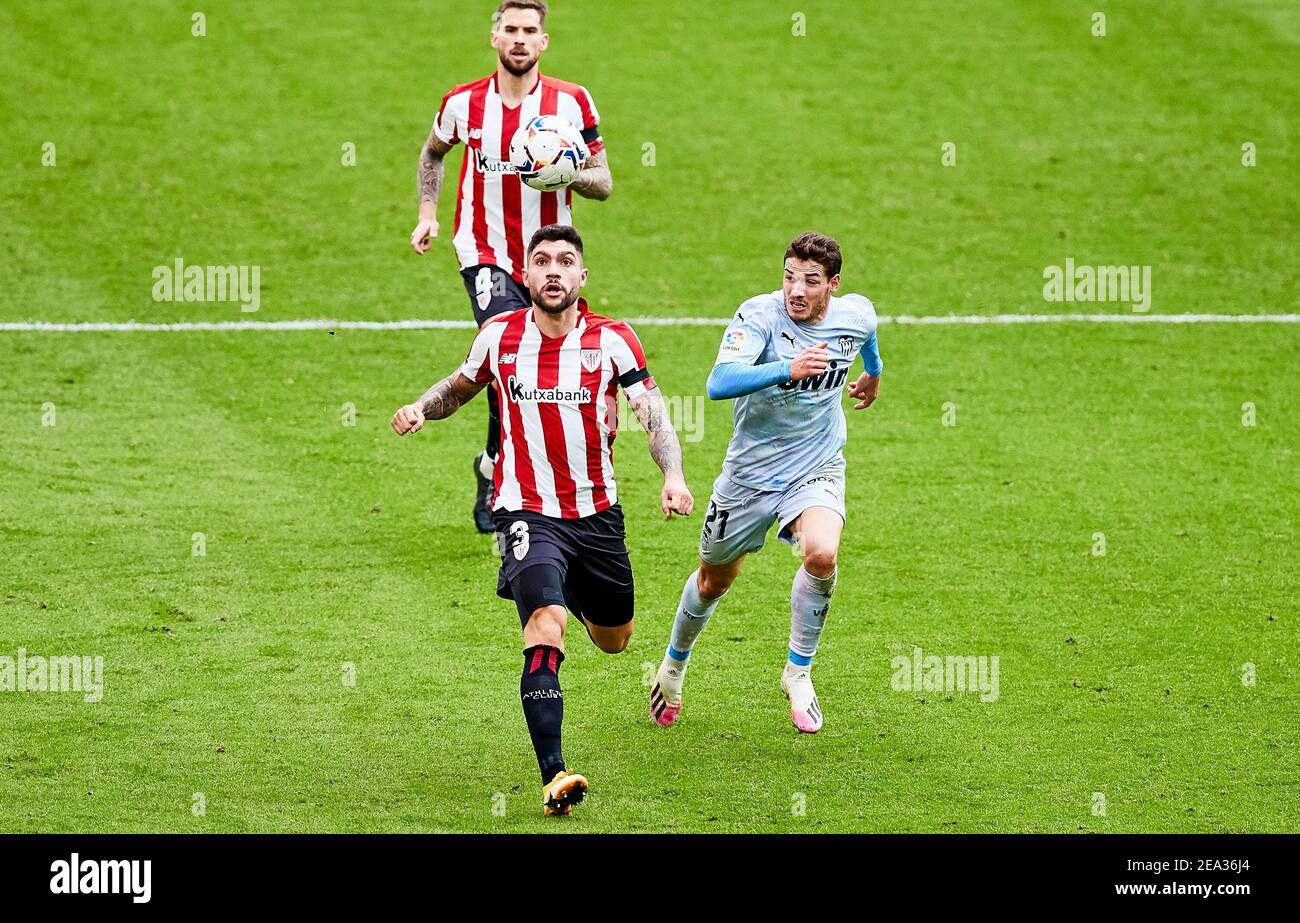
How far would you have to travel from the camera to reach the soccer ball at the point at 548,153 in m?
9.52

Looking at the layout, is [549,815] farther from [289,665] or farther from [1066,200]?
[1066,200]

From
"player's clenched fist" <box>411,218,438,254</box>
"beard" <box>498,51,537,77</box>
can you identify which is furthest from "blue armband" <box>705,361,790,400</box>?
"beard" <box>498,51,537,77</box>

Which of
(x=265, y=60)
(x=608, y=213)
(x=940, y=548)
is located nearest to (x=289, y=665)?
(x=940, y=548)

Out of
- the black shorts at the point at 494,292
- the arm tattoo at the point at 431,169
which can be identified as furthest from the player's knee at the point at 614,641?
the arm tattoo at the point at 431,169

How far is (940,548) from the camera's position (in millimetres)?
10648

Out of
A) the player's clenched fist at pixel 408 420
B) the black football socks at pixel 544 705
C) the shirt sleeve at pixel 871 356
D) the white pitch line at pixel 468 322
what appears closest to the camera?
the black football socks at pixel 544 705

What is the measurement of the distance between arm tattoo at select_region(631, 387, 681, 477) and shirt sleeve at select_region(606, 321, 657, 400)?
4cm

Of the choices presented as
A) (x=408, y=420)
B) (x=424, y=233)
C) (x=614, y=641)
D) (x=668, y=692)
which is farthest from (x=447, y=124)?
(x=668, y=692)

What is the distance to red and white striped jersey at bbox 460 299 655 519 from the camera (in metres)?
7.73

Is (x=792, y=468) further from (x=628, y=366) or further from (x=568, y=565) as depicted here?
(x=568, y=565)

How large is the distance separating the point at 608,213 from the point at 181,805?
33.1 ft

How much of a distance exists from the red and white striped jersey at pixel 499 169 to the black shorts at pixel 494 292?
0.05 meters

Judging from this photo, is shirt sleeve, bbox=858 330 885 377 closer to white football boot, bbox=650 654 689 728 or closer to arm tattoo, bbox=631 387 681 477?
arm tattoo, bbox=631 387 681 477

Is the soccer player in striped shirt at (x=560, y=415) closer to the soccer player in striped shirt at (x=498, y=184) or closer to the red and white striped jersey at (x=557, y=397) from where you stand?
the red and white striped jersey at (x=557, y=397)
